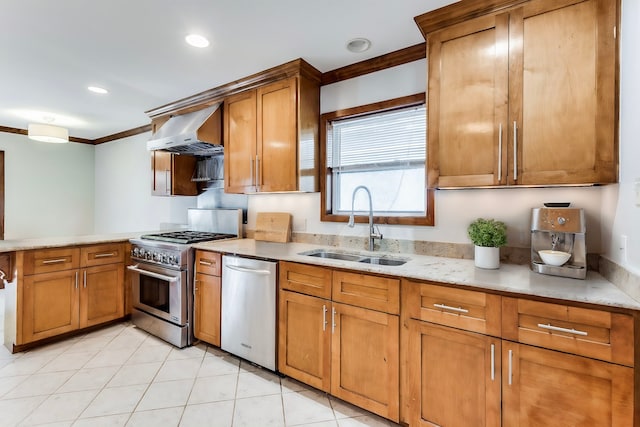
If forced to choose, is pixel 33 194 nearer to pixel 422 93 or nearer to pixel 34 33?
pixel 34 33

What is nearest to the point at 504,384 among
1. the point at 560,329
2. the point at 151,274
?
the point at 560,329

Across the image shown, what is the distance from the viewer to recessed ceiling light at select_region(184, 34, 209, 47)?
2119 mm

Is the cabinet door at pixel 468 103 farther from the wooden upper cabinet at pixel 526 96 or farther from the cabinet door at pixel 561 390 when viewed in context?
the cabinet door at pixel 561 390

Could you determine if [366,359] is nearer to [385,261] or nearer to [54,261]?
[385,261]

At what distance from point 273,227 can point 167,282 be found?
1084mm

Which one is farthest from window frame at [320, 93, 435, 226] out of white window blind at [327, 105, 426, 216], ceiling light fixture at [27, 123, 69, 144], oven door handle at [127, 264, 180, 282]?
ceiling light fixture at [27, 123, 69, 144]

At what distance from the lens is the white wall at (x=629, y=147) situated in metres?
1.28

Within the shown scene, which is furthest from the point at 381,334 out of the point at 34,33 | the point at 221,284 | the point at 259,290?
the point at 34,33

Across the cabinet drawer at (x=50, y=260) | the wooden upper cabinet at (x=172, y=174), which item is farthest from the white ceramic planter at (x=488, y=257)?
the cabinet drawer at (x=50, y=260)

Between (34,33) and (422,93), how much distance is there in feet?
8.91

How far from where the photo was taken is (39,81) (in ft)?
9.49

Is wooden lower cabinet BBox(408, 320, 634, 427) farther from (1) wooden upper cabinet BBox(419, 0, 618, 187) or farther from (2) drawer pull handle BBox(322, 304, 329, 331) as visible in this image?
(1) wooden upper cabinet BBox(419, 0, 618, 187)

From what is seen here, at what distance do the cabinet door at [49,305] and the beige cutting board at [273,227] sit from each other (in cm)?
178

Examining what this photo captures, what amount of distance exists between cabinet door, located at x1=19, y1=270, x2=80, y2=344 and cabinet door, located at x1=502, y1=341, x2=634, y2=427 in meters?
3.53
